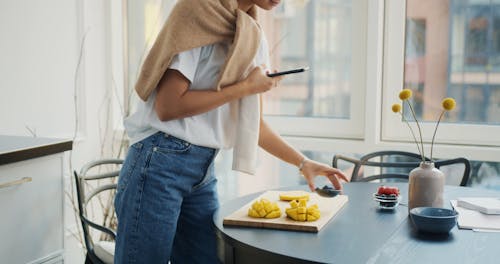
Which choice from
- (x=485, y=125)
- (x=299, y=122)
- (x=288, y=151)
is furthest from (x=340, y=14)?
(x=288, y=151)

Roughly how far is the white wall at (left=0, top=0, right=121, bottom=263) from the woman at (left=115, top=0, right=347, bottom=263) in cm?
122

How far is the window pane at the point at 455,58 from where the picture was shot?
3012 mm

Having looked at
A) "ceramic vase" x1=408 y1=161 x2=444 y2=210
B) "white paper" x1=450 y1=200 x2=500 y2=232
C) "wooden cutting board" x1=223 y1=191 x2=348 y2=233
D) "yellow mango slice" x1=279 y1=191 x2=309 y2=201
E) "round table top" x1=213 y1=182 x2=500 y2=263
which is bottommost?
"round table top" x1=213 y1=182 x2=500 y2=263


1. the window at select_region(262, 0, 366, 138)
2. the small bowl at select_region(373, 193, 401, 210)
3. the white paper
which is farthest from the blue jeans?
the window at select_region(262, 0, 366, 138)

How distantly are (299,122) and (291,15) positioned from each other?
55 cm

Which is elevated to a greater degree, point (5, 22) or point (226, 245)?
point (5, 22)

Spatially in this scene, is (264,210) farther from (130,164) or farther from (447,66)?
(447,66)

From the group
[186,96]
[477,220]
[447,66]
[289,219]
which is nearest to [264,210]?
[289,219]

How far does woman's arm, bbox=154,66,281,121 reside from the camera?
1735mm

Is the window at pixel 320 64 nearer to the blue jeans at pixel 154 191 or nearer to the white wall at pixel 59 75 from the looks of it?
the white wall at pixel 59 75

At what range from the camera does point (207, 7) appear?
1.79 m

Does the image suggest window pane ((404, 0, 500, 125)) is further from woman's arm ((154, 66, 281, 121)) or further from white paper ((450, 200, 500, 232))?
woman's arm ((154, 66, 281, 121))

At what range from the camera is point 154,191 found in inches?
69.2

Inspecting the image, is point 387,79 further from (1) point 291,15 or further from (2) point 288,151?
(2) point 288,151
